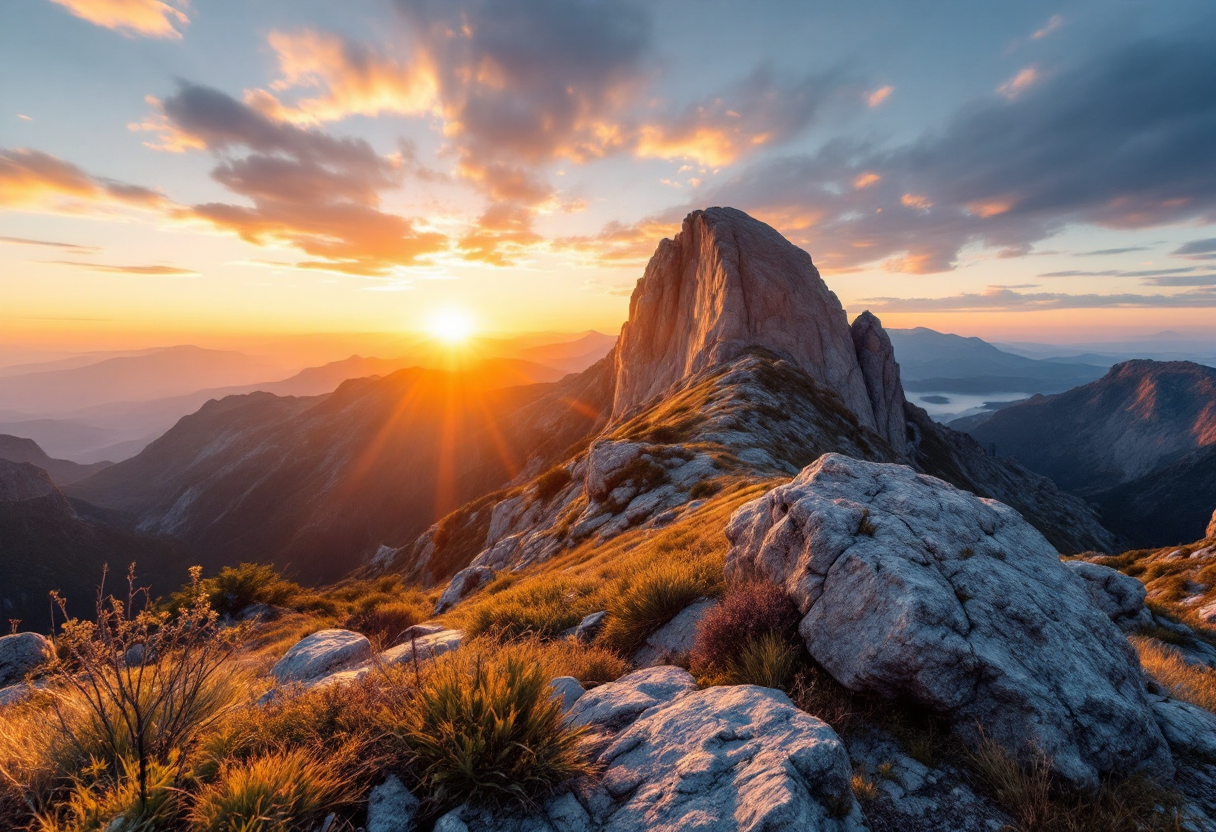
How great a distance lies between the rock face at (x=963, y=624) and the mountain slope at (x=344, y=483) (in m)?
112

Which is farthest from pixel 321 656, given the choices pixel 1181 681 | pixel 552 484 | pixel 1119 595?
pixel 552 484

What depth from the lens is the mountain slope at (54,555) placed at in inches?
3477

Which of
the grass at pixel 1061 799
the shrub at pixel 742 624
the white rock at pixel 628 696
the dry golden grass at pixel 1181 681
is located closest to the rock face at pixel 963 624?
the grass at pixel 1061 799

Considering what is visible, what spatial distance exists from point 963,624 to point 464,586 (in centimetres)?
2431

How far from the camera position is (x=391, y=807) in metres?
4.43

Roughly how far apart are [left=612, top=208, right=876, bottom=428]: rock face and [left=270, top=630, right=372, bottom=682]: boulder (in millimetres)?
58353

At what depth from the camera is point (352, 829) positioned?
164 inches

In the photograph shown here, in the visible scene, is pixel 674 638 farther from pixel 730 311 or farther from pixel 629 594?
pixel 730 311

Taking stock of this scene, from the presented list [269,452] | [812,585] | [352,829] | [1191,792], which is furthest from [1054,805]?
[269,452]

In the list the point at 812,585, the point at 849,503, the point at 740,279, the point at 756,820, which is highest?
the point at 740,279

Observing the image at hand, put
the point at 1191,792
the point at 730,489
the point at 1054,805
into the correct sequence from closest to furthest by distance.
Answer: the point at 1054,805, the point at 1191,792, the point at 730,489

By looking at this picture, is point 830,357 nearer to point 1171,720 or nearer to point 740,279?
point 740,279

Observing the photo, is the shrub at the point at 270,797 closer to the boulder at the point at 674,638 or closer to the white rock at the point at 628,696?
the white rock at the point at 628,696

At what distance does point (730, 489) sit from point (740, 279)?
62.7m
